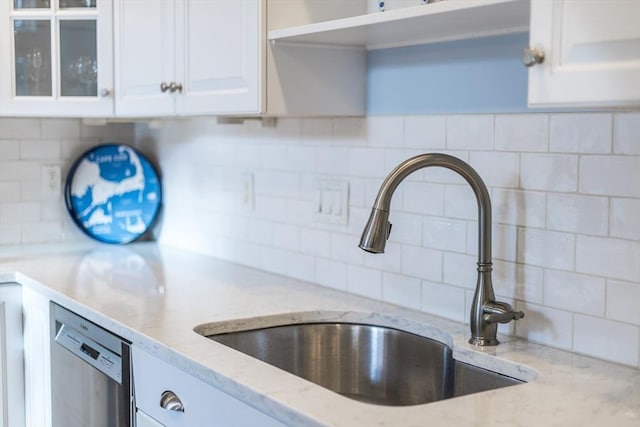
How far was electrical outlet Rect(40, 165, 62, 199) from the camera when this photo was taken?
312 centimetres

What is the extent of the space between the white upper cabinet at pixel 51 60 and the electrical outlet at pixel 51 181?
0.46 m

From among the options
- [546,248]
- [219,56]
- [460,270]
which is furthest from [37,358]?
[546,248]

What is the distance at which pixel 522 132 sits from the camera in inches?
69.4

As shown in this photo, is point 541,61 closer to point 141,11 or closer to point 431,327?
point 431,327

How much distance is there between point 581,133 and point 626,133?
3.9 inches

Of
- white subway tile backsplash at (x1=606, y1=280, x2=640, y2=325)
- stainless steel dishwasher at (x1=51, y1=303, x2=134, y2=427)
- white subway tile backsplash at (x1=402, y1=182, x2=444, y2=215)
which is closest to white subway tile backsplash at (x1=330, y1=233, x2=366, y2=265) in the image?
white subway tile backsplash at (x1=402, y1=182, x2=444, y2=215)

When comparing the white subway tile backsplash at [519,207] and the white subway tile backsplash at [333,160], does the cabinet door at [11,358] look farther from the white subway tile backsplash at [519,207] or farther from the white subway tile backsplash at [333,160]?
the white subway tile backsplash at [519,207]

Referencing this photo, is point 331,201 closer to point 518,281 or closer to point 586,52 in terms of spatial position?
point 518,281

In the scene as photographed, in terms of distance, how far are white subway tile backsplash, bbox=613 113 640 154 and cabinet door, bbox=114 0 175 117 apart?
1293 millimetres

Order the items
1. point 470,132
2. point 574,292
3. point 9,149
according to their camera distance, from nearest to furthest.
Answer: point 574,292, point 470,132, point 9,149

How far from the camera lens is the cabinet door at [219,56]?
2.07m

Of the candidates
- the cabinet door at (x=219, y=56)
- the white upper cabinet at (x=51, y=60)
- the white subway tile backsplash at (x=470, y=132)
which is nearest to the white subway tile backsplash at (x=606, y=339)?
the white subway tile backsplash at (x=470, y=132)

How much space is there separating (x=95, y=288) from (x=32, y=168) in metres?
0.96

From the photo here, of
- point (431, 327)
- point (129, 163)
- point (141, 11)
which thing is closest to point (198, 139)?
point (129, 163)
